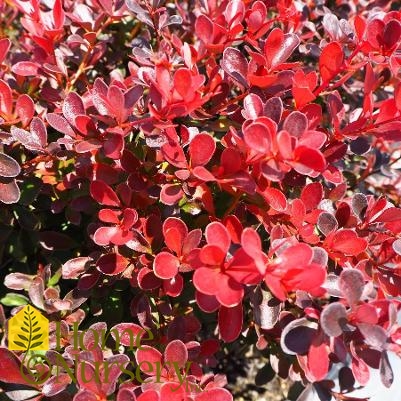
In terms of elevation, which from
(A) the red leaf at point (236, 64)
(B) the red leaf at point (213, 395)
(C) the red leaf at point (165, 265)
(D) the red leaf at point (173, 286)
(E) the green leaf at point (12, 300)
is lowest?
(E) the green leaf at point (12, 300)

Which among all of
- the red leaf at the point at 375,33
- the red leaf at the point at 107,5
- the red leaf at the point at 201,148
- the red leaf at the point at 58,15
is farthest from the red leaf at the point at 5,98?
the red leaf at the point at 375,33

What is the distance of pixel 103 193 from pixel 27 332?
36cm

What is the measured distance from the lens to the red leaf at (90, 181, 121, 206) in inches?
40.3

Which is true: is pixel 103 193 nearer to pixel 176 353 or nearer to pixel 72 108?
pixel 72 108

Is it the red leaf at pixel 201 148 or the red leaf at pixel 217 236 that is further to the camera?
the red leaf at pixel 201 148

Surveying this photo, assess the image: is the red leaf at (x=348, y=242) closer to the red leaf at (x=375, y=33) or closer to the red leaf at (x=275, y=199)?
the red leaf at (x=275, y=199)

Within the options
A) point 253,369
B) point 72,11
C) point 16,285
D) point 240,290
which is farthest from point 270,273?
point 253,369

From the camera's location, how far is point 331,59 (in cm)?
98

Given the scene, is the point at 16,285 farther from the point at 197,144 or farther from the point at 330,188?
the point at 330,188

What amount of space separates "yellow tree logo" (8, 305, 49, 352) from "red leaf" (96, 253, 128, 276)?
21 cm

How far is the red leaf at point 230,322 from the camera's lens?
2.97ft

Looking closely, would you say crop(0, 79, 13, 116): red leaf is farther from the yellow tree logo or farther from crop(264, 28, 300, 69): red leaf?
crop(264, 28, 300, 69): red leaf

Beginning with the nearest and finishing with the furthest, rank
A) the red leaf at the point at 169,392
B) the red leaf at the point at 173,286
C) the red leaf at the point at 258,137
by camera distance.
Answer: the red leaf at the point at 258,137, the red leaf at the point at 169,392, the red leaf at the point at 173,286

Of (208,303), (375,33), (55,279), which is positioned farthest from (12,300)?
(375,33)
